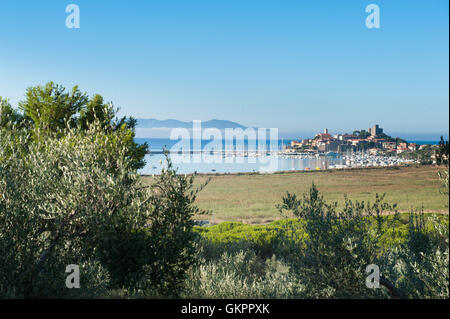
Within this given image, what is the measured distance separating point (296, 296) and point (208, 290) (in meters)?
1.88

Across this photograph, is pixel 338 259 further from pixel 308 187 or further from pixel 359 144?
pixel 359 144

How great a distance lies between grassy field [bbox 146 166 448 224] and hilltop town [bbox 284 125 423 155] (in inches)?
422

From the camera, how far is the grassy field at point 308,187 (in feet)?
86.5

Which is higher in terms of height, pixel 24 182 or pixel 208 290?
pixel 24 182

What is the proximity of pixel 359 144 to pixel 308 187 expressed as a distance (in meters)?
38.6

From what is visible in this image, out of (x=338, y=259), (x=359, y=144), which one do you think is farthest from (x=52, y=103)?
(x=359, y=144)

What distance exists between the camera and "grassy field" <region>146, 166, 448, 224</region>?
26.4 m

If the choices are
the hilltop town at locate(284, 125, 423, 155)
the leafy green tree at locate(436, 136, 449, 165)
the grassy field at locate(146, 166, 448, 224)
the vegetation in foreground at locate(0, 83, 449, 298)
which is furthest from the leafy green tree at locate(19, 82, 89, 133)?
the hilltop town at locate(284, 125, 423, 155)

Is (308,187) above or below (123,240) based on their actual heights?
below

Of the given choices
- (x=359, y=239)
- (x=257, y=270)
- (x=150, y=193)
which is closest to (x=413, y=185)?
(x=257, y=270)

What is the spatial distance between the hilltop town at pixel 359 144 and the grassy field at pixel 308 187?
1071cm

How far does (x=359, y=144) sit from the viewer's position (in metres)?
72.5
